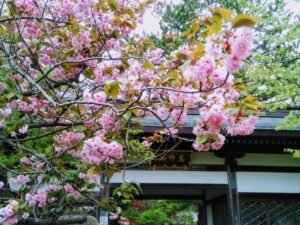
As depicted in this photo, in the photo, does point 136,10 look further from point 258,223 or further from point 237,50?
point 258,223

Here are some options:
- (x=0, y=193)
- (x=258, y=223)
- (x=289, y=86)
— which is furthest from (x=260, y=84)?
(x=0, y=193)

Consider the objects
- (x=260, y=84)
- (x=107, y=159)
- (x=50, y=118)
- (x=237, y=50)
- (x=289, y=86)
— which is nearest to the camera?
(x=237, y=50)

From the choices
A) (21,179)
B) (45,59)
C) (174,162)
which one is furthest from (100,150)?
(174,162)

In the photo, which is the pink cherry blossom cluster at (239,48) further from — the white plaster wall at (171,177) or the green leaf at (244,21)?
the white plaster wall at (171,177)

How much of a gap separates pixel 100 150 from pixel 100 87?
1192 mm

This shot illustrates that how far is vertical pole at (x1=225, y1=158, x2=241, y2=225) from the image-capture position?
6840 millimetres

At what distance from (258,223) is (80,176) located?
16.5 feet

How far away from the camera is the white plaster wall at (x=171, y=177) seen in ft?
22.2

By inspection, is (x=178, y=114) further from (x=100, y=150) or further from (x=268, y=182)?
(x=268, y=182)

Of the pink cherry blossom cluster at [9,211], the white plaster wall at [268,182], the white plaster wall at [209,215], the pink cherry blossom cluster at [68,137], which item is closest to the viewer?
the pink cherry blossom cluster at [9,211]

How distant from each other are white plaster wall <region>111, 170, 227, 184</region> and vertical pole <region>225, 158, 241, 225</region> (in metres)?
0.14

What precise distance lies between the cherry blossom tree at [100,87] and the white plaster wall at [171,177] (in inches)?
101

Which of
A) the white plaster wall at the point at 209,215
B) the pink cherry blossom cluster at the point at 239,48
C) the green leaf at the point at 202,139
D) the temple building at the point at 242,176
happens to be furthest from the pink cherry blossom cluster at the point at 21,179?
the white plaster wall at the point at 209,215

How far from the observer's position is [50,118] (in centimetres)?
379
